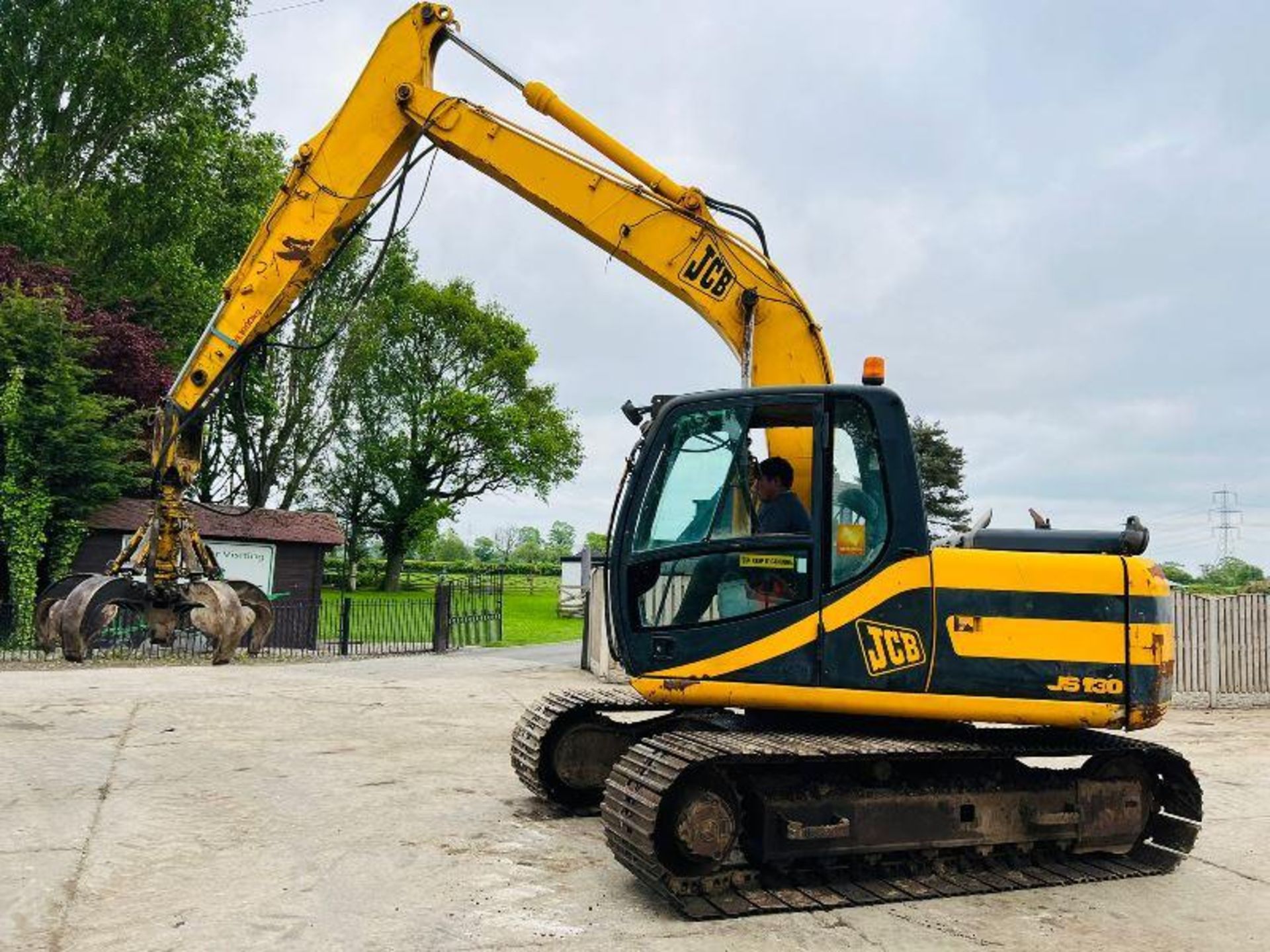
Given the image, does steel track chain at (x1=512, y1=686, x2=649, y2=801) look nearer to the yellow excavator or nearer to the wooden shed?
the yellow excavator

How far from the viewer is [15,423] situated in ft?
61.3

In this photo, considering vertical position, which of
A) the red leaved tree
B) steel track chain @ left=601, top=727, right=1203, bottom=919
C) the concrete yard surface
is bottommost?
the concrete yard surface

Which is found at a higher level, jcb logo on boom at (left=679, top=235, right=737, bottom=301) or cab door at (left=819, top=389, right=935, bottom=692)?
jcb logo on boom at (left=679, top=235, right=737, bottom=301)

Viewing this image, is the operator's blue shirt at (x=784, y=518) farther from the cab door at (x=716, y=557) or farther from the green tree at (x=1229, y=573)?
the green tree at (x=1229, y=573)

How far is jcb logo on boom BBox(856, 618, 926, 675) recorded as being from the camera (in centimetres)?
503

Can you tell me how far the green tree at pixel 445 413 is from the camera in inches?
1736

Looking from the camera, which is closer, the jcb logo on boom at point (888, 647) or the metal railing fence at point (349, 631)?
the jcb logo on boom at point (888, 647)

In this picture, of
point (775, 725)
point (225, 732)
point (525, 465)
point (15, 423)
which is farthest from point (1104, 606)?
point (525, 465)

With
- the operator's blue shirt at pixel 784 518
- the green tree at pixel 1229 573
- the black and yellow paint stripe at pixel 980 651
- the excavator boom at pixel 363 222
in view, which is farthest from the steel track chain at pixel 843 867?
the green tree at pixel 1229 573

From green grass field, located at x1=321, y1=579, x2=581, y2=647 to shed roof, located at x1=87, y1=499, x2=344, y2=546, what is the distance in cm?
193

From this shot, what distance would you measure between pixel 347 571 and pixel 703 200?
1545 inches

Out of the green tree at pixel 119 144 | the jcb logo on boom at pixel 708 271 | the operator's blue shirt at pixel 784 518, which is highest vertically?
the green tree at pixel 119 144

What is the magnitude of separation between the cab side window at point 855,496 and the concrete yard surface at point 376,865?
1614 millimetres

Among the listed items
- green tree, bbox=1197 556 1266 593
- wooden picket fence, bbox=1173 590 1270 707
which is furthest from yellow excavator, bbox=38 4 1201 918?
green tree, bbox=1197 556 1266 593
